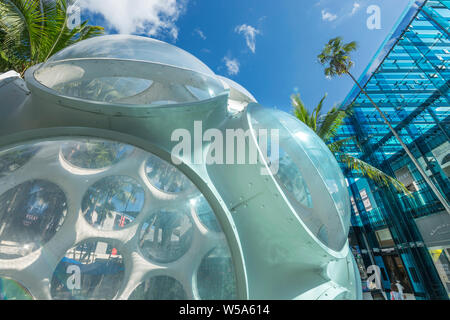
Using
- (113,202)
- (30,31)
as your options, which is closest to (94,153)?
(113,202)

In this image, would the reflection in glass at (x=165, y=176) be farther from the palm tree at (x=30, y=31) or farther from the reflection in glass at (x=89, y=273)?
the palm tree at (x=30, y=31)

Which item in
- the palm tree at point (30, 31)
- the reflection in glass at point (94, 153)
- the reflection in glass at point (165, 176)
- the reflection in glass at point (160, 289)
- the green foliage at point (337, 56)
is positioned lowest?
the reflection in glass at point (160, 289)

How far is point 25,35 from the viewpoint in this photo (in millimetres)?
5516

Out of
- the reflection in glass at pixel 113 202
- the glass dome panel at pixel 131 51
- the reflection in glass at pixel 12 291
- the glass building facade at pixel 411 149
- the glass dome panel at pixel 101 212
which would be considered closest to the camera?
the reflection in glass at pixel 12 291

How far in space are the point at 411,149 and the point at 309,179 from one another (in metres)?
15.4

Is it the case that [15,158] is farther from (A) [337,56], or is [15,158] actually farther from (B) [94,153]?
(A) [337,56]

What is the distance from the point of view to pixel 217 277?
1.71m

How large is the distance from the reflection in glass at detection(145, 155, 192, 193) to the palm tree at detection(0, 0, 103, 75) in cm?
641

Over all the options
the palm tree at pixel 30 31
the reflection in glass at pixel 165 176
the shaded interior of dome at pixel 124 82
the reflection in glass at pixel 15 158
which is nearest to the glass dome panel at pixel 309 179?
the shaded interior of dome at pixel 124 82

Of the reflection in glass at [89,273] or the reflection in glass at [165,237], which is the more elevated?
the reflection in glass at [165,237]

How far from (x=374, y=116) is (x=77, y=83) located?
18.4 meters

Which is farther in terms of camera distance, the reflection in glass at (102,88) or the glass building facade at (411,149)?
the glass building facade at (411,149)

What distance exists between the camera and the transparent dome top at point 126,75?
2023mm
